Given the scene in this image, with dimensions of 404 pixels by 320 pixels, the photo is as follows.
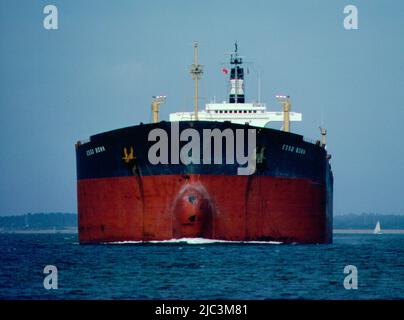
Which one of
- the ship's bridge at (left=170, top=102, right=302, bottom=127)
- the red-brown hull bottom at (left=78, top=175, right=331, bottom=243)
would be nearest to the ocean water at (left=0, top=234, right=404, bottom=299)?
the red-brown hull bottom at (left=78, top=175, right=331, bottom=243)

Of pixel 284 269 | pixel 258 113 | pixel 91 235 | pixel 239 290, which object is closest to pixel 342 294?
pixel 239 290

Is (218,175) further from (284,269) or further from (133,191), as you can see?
(284,269)

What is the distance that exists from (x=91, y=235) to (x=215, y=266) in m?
13.4

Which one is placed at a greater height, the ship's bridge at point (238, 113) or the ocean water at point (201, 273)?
the ship's bridge at point (238, 113)

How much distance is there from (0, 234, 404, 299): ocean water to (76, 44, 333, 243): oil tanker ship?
77 cm

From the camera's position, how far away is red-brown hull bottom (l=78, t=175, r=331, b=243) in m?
37.2

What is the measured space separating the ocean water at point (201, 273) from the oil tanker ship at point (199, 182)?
0.77 meters

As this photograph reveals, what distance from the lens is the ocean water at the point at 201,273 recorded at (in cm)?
2414

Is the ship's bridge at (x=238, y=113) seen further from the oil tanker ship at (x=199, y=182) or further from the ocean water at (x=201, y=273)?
the ocean water at (x=201, y=273)

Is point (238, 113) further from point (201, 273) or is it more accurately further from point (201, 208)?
point (201, 273)

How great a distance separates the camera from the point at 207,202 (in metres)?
37.2

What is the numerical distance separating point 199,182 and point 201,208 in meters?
0.98

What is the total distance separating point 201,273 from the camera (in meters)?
28.1

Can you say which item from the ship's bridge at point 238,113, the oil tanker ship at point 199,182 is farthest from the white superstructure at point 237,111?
the oil tanker ship at point 199,182
